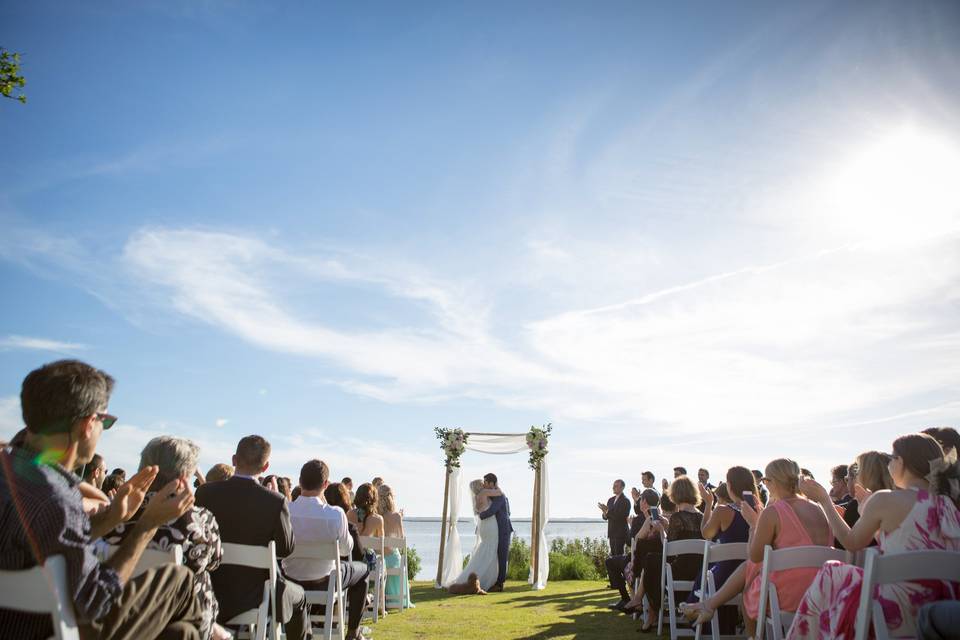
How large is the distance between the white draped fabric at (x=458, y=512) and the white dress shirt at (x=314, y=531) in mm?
8728

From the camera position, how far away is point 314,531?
560cm

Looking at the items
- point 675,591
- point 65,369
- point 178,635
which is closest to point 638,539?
point 675,591

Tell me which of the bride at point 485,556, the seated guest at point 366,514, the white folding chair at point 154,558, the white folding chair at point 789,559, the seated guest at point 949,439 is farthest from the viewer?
the bride at point 485,556

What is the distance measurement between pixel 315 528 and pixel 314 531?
3 cm

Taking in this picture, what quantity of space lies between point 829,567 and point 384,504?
7.32 meters

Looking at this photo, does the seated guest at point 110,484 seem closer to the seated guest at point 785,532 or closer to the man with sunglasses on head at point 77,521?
the man with sunglasses on head at point 77,521

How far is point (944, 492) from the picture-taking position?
3.60 m

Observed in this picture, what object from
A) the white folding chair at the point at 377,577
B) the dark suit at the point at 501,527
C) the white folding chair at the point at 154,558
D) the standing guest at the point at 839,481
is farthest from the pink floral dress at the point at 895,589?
the dark suit at the point at 501,527

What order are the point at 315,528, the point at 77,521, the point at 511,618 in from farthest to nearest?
the point at 511,618, the point at 315,528, the point at 77,521

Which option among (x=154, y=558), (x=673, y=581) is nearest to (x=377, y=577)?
(x=673, y=581)

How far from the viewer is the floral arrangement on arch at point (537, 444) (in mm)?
14766

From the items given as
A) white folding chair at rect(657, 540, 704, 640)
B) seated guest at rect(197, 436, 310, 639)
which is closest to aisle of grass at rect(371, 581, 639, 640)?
white folding chair at rect(657, 540, 704, 640)

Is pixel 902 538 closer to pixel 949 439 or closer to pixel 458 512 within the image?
pixel 949 439

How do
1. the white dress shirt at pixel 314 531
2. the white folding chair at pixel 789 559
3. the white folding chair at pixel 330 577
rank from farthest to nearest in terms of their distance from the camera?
the white dress shirt at pixel 314 531 → the white folding chair at pixel 330 577 → the white folding chair at pixel 789 559
